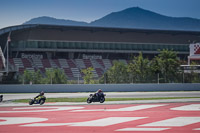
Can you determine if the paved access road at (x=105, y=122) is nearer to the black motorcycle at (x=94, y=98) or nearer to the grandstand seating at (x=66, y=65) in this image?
the black motorcycle at (x=94, y=98)

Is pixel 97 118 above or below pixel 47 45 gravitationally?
below

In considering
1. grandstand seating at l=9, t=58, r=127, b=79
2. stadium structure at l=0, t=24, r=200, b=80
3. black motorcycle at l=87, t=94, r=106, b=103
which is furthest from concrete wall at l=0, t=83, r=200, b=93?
grandstand seating at l=9, t=58, r=127, b=79

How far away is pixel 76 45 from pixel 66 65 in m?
5.57

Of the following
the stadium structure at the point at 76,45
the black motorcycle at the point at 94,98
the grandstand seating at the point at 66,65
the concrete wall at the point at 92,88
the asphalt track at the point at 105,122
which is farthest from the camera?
the stadium structure at the point at 76,45

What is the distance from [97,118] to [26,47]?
56.4 meters

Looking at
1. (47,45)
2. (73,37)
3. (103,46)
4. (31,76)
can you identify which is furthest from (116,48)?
(31,76)

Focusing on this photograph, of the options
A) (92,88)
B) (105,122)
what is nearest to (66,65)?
(92,88)

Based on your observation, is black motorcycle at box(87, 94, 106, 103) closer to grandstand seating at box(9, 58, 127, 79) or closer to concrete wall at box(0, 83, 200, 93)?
concrete wall at box(0, 83, 200, 93)

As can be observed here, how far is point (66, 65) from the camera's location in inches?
2940

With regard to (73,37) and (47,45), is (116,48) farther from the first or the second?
(47,45)

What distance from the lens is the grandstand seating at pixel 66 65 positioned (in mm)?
71250

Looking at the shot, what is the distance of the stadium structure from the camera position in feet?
239

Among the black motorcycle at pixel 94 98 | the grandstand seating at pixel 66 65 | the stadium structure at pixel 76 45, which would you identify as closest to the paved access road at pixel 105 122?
the black motorcycle at pixel 94 98

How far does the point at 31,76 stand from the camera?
148ft
